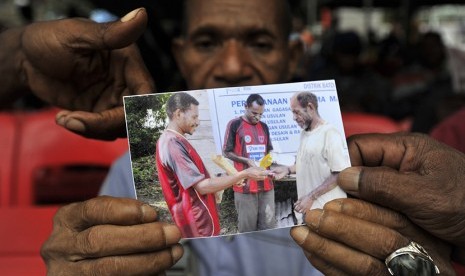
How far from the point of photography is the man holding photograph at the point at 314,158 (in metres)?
0.87

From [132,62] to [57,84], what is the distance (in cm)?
17

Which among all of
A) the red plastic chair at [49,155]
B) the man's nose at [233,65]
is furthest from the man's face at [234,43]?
the red plastic chair at [49,155]

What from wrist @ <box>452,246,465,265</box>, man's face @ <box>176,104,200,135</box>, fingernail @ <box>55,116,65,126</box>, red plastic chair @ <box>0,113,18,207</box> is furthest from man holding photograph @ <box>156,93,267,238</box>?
red plastic chair @ <box>0,113,18,207</box>

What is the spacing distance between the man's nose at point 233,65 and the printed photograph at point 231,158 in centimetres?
68

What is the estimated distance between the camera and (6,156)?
2439mm

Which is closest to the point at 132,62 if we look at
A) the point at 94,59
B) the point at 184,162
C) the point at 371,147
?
the point at 94,59

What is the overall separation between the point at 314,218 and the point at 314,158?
0.31 ft

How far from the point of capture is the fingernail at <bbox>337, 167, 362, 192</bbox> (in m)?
0.86

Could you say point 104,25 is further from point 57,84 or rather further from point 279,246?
point 279,246

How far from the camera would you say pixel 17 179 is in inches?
94.9

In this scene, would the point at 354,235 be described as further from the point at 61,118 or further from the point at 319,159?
the point at 61,118

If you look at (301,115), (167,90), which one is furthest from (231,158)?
(167,90)

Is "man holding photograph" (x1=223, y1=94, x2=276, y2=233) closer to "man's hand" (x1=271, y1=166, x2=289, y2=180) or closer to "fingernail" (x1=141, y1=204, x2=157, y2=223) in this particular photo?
"man's hand" (x1=271, y1=166, x2=289, y2=180)

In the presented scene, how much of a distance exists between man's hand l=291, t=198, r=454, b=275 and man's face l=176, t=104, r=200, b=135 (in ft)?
0.72
